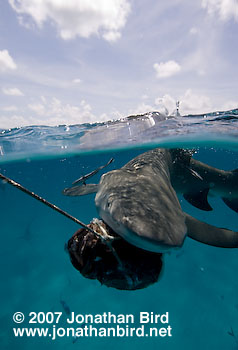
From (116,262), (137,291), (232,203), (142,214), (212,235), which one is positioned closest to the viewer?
(116,262)

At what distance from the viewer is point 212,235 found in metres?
2.84

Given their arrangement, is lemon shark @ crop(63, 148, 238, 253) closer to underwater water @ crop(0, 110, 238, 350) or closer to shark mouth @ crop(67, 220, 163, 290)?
shark mouth @ crop(67, 220, 163, 290)

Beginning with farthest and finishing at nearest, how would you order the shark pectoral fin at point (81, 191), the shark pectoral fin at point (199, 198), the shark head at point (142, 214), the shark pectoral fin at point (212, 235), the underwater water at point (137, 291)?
the underwater water at point (137, 291) → the shark pectoral fin at point (199, 198) → the shark pectoral fin at point (81, 191) → the shark pectoral fin at point (212, 235) → the shark head at point (142, 214)

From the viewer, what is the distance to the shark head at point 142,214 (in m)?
2.04

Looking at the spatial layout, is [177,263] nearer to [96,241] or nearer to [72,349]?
[72,349]

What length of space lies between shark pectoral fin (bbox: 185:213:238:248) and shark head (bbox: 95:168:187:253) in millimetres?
A: 257

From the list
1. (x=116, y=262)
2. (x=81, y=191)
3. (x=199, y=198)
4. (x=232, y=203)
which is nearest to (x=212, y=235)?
(x=116, y=262)

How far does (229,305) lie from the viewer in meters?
10.3

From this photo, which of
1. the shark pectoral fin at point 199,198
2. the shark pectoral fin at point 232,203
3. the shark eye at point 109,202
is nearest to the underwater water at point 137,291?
the shark pectoral fin at point 199,198

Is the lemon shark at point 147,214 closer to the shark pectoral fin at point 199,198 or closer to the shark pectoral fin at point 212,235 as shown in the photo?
the shark pectoral fin at point 212,235

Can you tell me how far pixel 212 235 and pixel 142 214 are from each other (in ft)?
3.80

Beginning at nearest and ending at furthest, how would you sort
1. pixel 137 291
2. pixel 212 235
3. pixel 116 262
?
pixel 116 262
pixel 212 235
pixel 137 291

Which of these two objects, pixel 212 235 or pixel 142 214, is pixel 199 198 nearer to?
pixel 212 235

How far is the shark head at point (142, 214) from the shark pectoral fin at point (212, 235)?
0.26 m
